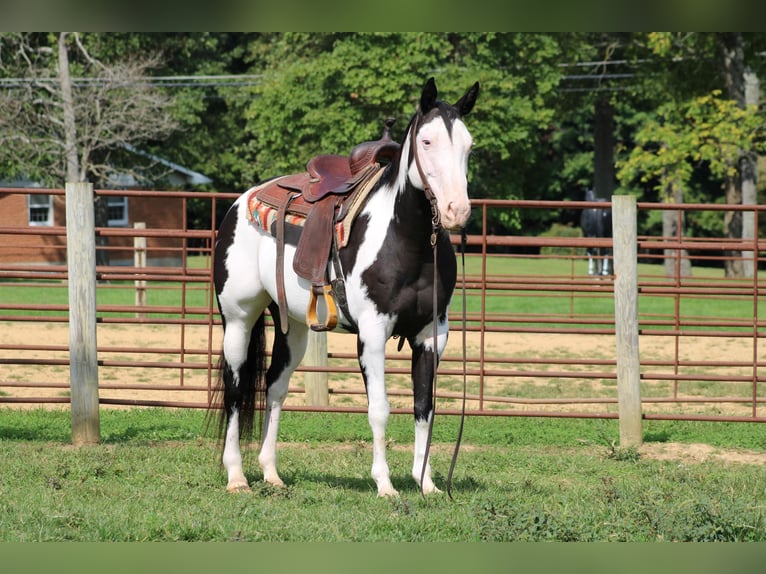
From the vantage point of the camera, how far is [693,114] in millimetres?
25609

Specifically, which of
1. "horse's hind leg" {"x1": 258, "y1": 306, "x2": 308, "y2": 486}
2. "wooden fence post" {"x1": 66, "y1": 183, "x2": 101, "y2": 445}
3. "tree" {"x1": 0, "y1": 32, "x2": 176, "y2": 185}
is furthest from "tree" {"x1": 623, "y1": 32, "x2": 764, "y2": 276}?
"horse's hind leg" {"x1": 258, "y1": 306, "x2": 308, "y2": 486}

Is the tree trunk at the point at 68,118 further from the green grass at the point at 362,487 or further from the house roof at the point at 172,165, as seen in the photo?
the green grass at the point at 362,487

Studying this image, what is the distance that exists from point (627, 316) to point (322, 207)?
9.76 feet

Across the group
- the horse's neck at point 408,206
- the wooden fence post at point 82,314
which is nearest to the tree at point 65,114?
the wooden fence post at point 82,314

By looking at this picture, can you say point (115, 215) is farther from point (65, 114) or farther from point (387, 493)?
point (387, 493)

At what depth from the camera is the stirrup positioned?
5.51m

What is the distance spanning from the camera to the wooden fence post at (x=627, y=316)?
7.67 meters

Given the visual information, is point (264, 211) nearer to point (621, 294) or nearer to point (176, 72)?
point (621, 294)

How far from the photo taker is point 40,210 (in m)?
32.8

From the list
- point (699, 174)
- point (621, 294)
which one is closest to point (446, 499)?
point (621, 294)

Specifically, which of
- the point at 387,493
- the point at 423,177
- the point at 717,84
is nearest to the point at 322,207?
the point at 423,177

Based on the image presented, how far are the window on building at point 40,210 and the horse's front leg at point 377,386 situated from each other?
2872cm

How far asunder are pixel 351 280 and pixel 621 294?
2.93 meters

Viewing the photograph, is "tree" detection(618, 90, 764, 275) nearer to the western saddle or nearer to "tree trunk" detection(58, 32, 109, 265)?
"tree trunk" detection(58, 32, 109, 265)
